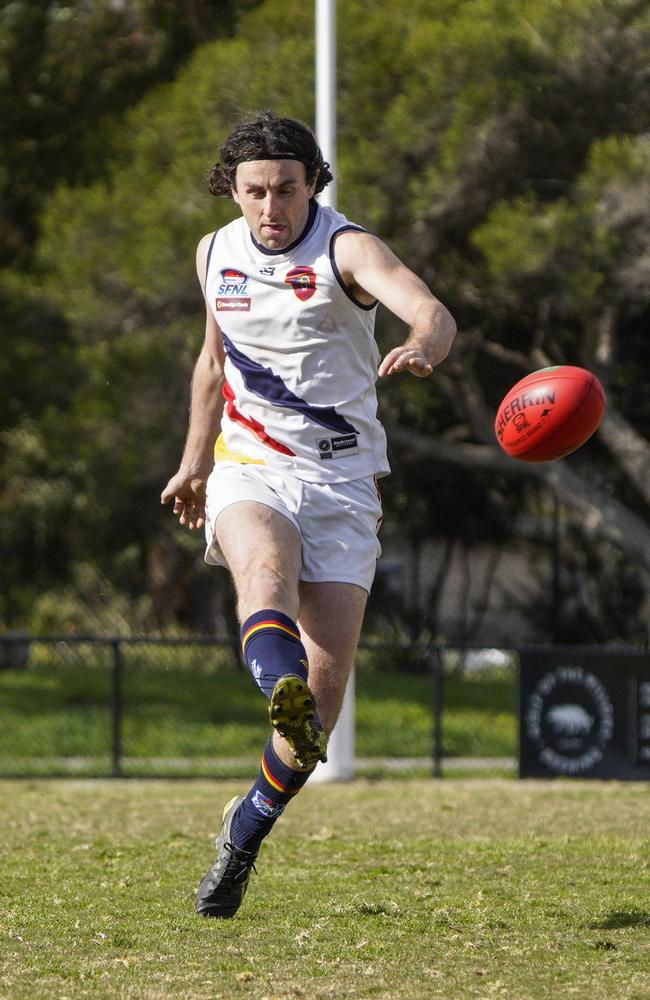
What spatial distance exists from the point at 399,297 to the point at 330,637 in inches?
42.8

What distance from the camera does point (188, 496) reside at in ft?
17.2

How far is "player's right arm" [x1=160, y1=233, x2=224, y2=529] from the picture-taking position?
201 inches

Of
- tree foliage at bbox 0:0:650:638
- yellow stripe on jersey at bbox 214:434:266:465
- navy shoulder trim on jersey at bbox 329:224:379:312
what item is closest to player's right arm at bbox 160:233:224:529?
yellow stripe on jersey at bbox 214:434:266:465

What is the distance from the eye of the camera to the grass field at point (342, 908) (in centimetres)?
380

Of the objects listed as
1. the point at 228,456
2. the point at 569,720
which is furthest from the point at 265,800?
the point at 569,720

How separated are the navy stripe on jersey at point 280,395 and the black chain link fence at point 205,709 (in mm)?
9794

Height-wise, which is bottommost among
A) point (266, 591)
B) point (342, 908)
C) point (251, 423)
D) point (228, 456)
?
point (342, 908)

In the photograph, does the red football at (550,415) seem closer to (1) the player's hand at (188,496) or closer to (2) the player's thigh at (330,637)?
(2) the player's thigh at (330,637)

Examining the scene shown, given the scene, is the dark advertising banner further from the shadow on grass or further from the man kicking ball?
the man kicking ball

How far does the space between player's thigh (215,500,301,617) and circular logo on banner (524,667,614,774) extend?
7.76 meters

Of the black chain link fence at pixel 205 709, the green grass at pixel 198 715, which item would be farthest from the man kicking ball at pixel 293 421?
the green grass at pixel 198 715

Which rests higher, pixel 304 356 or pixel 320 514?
pixel 304 356

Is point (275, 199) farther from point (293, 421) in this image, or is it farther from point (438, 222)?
point (438, 222)

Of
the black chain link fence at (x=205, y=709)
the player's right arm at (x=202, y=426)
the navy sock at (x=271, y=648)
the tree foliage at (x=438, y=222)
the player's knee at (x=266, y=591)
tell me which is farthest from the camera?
the black chain link fence at (x=205, y=709)
